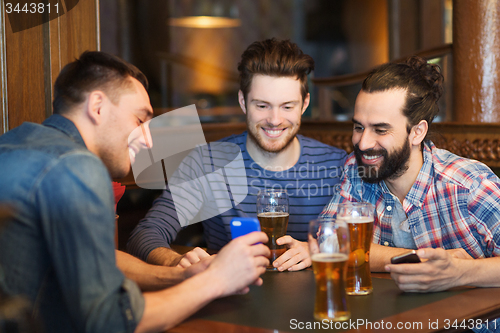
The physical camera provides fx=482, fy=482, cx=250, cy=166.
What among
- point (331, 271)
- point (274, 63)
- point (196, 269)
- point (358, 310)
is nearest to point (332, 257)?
point (331, 271)

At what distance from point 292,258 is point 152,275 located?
1.48ft

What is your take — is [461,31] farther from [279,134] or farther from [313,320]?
[313,320]

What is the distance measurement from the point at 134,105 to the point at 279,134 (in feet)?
2.85

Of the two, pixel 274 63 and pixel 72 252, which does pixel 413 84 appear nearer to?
pixel 274 63

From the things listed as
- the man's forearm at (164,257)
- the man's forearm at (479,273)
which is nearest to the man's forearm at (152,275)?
the man's forearm at (164,257)

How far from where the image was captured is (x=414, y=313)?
1135 mm

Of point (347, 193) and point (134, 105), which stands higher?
point (134, 105)

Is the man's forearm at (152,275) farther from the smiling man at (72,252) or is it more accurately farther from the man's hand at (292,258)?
the man's hand at (292,258)

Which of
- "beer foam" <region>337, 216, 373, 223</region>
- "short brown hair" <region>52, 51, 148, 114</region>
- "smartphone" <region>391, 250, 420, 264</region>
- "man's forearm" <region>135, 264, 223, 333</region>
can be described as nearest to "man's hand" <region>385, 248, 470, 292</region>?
"smartphone" <region>391, 250, 420, 264</region>

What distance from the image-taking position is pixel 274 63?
2090mm

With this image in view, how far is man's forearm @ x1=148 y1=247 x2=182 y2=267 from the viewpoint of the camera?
1558 millimetres

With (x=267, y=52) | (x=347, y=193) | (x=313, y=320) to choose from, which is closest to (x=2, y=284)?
(x=313, y=320)

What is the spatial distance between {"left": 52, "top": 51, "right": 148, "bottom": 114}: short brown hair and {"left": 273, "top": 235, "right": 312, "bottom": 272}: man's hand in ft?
2.28

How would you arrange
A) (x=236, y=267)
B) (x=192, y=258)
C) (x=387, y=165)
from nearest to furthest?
1. (x=236, y=267)
2. (x=192, y=258)
3. (x=387, y=165)
